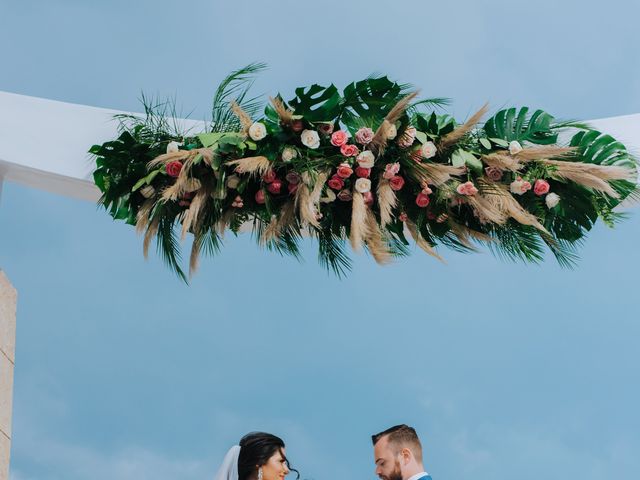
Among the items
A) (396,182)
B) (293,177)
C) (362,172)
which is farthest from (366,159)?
(293,177)

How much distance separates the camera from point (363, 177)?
14.6 ft

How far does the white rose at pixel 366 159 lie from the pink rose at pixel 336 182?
0.11 metres

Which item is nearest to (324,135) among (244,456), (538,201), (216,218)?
(216,218)

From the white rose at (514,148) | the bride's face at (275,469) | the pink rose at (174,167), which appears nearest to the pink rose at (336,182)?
the pink rose at (174,167)

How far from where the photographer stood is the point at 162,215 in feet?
15.2

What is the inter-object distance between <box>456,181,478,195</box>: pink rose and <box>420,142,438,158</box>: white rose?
175 mm

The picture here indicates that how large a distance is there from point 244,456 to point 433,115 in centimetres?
156

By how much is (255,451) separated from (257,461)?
0.04 m

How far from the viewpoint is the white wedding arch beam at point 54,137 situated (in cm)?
509

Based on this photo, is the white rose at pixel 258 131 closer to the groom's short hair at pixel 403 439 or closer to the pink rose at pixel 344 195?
the pink rose at pixel 344 195

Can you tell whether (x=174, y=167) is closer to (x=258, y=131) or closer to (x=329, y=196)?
(x=258, y=131)

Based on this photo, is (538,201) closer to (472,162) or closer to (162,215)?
(472,162)

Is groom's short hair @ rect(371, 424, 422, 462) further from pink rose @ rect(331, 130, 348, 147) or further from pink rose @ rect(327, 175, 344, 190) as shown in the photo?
pink rose @ rect(331, 130, 348, 147)

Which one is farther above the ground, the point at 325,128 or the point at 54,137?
the point at 54,137
